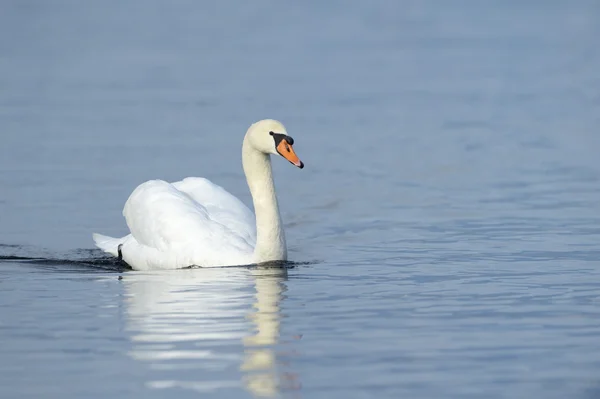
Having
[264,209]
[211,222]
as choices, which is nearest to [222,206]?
[211,222]

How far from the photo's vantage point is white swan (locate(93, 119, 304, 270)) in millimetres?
13789

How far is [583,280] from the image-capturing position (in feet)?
41.0

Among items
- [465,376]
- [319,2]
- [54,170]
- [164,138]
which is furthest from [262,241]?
[319,2]

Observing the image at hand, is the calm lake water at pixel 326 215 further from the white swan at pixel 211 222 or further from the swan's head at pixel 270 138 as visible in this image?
the swan's head at pixel 270 138

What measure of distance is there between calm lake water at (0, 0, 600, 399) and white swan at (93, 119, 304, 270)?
242 mm

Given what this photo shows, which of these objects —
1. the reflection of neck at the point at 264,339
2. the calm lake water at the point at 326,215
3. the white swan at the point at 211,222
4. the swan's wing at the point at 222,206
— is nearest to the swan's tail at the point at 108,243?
the white swan at the point at 211,222

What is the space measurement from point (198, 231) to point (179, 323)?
10.5 feet

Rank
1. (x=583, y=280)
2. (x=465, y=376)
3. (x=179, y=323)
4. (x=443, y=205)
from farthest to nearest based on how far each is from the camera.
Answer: (x=443, y=205) < (x=583, y=280) < (x=179, y=323) < (x=465, y=376)

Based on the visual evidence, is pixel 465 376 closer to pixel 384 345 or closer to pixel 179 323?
pixel 384 345

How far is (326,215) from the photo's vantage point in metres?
17.2

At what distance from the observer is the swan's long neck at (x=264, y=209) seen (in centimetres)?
1380

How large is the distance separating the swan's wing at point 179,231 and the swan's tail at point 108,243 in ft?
0.52

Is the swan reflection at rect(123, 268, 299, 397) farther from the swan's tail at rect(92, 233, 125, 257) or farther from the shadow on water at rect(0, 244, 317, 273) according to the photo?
the swan's tail at rect(92, 233, 125, 257)

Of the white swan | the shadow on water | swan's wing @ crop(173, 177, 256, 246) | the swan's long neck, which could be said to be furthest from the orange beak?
swan's wing @ crop(173, 177, 256, 246)
